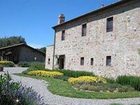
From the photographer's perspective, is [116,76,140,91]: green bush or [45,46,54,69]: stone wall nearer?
[116,76,140,91]: green bush

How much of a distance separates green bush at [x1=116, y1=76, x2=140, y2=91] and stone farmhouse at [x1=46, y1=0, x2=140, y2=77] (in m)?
1.10

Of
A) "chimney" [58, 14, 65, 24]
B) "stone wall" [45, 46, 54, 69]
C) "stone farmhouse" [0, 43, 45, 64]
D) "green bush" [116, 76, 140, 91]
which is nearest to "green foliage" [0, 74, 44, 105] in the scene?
"green bush" [116, 76, 140, 91]

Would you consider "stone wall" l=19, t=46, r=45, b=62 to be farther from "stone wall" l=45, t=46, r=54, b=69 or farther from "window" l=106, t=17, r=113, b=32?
"window" l=106, t=17, r=113, b=32

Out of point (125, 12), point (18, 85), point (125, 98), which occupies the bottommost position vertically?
point (125, 98)

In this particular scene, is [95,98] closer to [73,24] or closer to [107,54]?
[107,54]

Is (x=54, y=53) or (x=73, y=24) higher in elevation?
(x=73, y=24)

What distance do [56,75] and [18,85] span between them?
61.7 feet

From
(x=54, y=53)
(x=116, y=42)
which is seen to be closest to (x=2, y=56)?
(x=54, y=53)

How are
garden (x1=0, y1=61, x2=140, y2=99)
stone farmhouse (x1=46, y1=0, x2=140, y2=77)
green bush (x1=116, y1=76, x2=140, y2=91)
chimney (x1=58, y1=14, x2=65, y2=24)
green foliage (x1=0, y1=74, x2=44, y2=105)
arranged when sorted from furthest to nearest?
chimney (x1=58, y1=14, x2=65, y2=24)
stone farmhouse (x1=46, y1=0, x2=140, y2=77)
green bush (x1=116, y1=76, x2=140, y2=91)
garden (x1=0, y1=61, x2=140, y2=99)
green foliage (x1=0, y1=74, x2=44, y2=105)

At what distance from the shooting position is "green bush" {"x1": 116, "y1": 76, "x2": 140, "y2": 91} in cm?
1844

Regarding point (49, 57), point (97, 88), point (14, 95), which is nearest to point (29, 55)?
point (49, 57)

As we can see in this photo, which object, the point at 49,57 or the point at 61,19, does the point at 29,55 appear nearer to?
the point at 49,57

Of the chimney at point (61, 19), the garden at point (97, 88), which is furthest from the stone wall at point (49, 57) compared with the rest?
the garden at point (97, 88)

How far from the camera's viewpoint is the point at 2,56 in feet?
175
